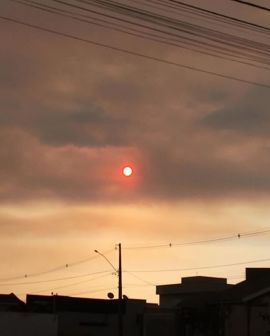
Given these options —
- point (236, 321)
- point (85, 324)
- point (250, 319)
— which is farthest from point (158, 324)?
point (250, 319)

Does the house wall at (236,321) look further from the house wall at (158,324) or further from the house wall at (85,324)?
the house wall at (85,324)

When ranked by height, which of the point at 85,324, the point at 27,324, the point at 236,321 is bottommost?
the point at 236,321

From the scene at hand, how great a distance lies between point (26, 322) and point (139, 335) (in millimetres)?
13429

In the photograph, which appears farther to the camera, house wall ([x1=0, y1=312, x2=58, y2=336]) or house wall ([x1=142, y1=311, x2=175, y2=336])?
house wall ([x1=142, y1=311, x2=175, y2=336])

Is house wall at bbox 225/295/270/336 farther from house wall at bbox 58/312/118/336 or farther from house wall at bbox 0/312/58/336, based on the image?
house wall at bbox 58/312/118/336

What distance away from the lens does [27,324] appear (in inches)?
2400

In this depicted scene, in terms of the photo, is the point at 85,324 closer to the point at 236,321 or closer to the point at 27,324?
the point at 27,324

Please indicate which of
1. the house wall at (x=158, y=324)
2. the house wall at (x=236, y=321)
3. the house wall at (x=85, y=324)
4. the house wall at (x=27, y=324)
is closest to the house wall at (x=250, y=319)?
the house wall at (x=236, y=321)

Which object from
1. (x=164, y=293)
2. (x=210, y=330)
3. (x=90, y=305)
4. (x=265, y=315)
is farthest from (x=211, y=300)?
(x=164, y=293)

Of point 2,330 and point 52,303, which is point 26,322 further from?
point 52,303

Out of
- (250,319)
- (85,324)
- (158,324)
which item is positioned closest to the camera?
(250,319)

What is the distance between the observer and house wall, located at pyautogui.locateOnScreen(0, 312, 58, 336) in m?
59.8

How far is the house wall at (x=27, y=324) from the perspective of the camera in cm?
5984

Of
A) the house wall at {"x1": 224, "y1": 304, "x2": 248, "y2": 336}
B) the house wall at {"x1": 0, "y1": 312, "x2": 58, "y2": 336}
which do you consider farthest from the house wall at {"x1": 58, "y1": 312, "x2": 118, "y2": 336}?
the house wall at {"x1": 224, "y1": 304, "x2": 248, "y2": 336}
